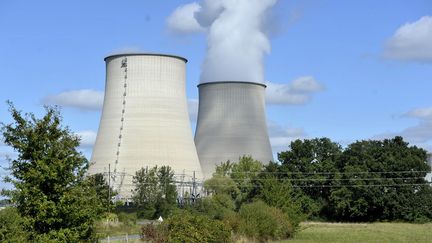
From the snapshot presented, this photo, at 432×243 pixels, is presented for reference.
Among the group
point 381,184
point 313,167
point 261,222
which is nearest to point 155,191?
point 313,167

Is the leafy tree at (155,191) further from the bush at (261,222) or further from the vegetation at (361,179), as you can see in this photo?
the bush at (261,222)

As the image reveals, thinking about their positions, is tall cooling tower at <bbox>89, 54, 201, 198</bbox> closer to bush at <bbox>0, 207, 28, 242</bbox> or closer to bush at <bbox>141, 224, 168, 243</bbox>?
bush at <bbox>141, 224, 168, 243</bbox>

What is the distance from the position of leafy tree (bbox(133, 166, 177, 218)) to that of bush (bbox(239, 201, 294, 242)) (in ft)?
51.6

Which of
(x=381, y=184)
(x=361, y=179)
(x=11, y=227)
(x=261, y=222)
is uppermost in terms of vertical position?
(x=361, y=179)

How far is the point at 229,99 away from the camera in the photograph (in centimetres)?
4109

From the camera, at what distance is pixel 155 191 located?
40500mm

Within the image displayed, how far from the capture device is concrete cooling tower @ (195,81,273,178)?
41.0 meters

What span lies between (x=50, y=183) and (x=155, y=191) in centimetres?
3128

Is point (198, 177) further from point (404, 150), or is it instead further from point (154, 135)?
point (404, 150)

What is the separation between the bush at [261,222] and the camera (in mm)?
19141

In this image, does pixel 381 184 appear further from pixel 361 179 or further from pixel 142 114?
pixel 142 114

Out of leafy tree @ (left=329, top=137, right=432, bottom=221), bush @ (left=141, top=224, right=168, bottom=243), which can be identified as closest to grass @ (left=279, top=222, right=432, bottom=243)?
bush @ (left=141, top=224, right=168, bottom=243)

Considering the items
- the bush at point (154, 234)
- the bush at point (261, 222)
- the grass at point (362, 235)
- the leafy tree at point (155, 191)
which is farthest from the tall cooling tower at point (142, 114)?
the bush at point (154, 234)

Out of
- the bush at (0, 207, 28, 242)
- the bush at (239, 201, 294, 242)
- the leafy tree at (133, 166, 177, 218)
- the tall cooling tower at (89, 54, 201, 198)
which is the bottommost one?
the bush at (0, 207, 28, 242)
